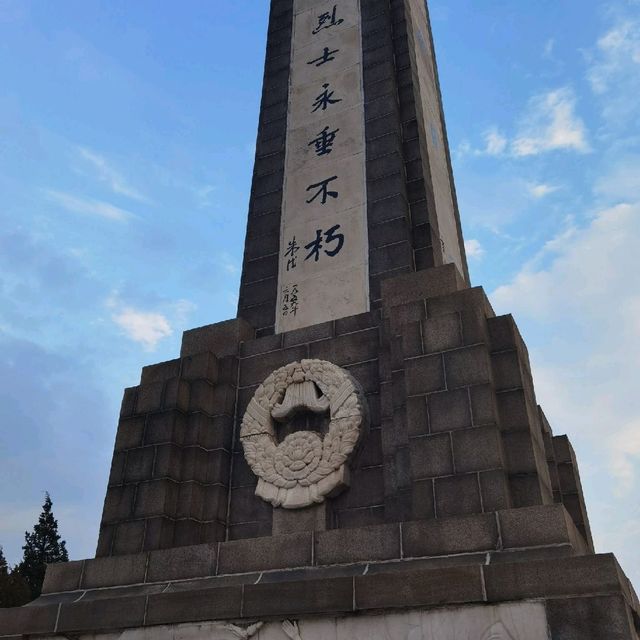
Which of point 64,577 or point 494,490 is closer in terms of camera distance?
point 494,490

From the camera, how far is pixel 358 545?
20.7 ft

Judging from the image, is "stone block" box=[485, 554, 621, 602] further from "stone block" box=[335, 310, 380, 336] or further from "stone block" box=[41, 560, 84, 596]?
"stone block" box=[41, 560, 84, 596]

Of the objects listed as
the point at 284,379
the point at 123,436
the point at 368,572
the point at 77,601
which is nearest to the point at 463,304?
the point at 284,379

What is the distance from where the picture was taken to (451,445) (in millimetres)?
6652

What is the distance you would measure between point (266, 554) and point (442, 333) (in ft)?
9.38

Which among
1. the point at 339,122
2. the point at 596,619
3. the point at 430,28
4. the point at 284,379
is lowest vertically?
the point at 596,619

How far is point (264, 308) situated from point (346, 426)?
283cm

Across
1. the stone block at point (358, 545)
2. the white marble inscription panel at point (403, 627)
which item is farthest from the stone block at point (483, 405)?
the white marble inscription panel at point (403, 627)

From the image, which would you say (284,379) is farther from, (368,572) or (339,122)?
(339,122)

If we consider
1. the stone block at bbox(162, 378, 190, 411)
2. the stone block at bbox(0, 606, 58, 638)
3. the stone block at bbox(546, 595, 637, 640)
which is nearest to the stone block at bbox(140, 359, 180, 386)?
→ the stone block at bbox(162, 378, 190, 411)

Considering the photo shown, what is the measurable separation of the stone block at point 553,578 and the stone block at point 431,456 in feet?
4.32

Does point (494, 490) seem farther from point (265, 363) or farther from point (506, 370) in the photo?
point (265, 363)

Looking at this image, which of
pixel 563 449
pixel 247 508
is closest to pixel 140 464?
pixel 247 508

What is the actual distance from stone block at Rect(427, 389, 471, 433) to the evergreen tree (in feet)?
84.5
